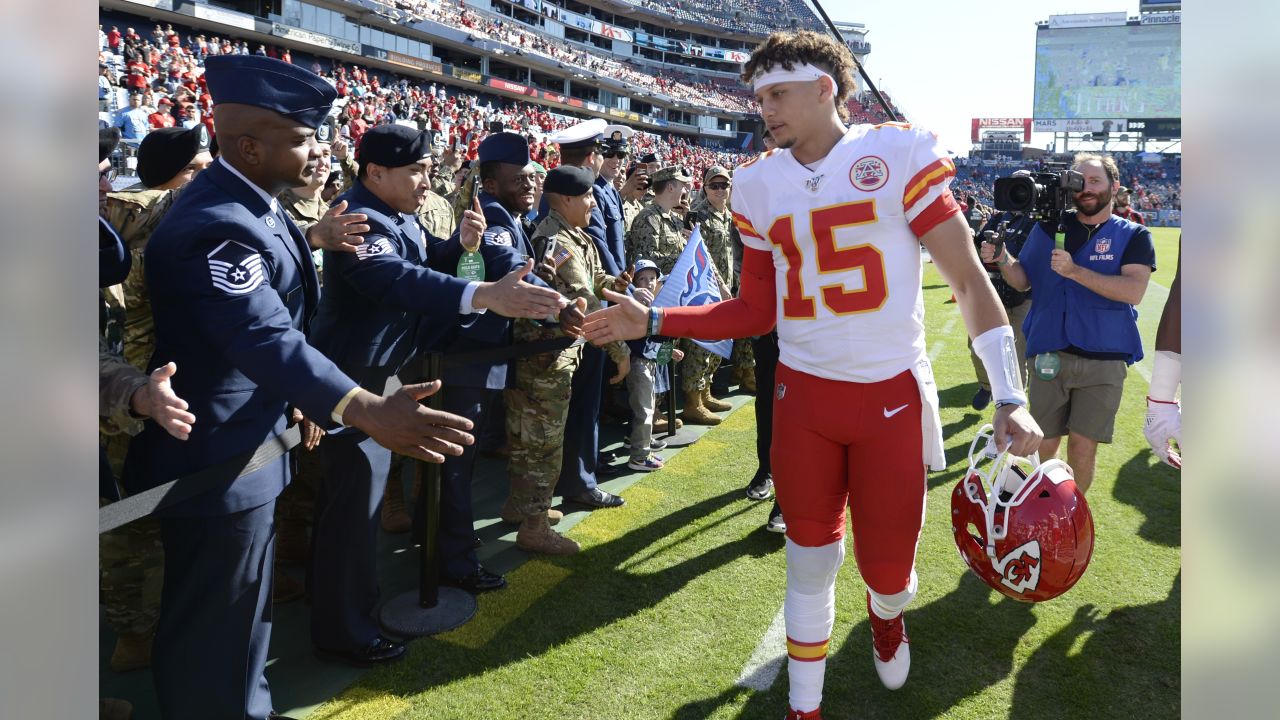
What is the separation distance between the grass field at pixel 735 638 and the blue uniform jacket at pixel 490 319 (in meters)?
1.06

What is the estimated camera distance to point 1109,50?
8106 centimetres

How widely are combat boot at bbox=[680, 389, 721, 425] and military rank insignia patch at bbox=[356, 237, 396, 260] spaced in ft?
14.9

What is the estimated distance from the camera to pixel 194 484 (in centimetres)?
229

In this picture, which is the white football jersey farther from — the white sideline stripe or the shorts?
the shorts

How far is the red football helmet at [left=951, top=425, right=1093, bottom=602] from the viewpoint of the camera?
250 cm

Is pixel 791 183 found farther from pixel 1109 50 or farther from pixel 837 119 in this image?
pixel 1109 50

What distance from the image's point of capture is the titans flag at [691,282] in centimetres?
429

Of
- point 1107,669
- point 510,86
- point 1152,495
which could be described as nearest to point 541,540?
point 1107,669

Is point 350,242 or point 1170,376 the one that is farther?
point 350,242

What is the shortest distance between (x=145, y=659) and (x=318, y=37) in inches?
1457

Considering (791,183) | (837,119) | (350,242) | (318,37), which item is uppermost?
(318,37)

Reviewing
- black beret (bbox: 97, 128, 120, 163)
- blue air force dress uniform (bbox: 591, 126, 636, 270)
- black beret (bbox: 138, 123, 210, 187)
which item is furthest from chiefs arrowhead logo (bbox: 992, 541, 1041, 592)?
blue air force dress uniform (bbox: 591, 126, 636, 270)

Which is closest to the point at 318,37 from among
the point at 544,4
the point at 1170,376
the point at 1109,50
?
the point at 544,4
